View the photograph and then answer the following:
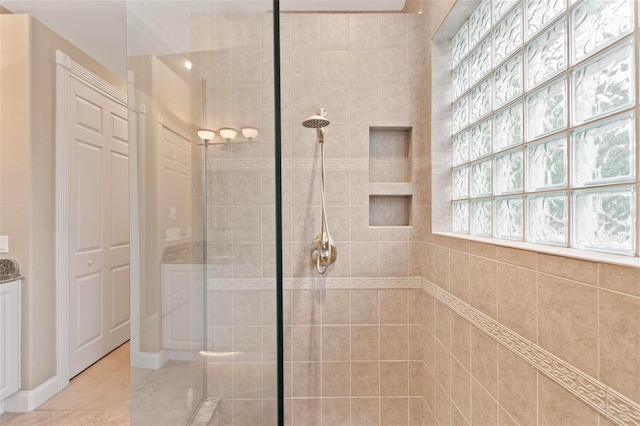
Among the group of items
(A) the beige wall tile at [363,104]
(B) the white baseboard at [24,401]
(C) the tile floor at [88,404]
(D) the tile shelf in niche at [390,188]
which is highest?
(A) the beige wall tile at [363,104]

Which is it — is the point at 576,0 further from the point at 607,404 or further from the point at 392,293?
the point at 392,293

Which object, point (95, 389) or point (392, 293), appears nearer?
point (392, 293)

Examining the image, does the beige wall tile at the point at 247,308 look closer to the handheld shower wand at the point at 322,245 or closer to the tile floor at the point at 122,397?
the tile floor at the point at 122,397

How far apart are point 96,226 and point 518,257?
2618 millimetres

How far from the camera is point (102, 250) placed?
93.2 inches

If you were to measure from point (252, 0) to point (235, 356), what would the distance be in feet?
2.32

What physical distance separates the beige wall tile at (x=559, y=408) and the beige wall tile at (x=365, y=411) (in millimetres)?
987

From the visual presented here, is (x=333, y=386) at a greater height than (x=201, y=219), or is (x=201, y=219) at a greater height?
(x=201, y=219)

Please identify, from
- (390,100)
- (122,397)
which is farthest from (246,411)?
(122,397)

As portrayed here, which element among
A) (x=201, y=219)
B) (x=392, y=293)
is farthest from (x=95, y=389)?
(x=201, y=219)

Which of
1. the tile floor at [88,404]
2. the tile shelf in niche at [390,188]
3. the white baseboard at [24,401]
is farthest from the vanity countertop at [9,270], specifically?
the tile shelf in niche at [390,188]

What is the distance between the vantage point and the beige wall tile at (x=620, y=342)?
1.78 feet

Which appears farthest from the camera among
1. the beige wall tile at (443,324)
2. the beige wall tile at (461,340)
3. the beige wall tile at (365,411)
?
the beige wall tile at (365,411)

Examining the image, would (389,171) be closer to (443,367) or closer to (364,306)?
(364,306)
